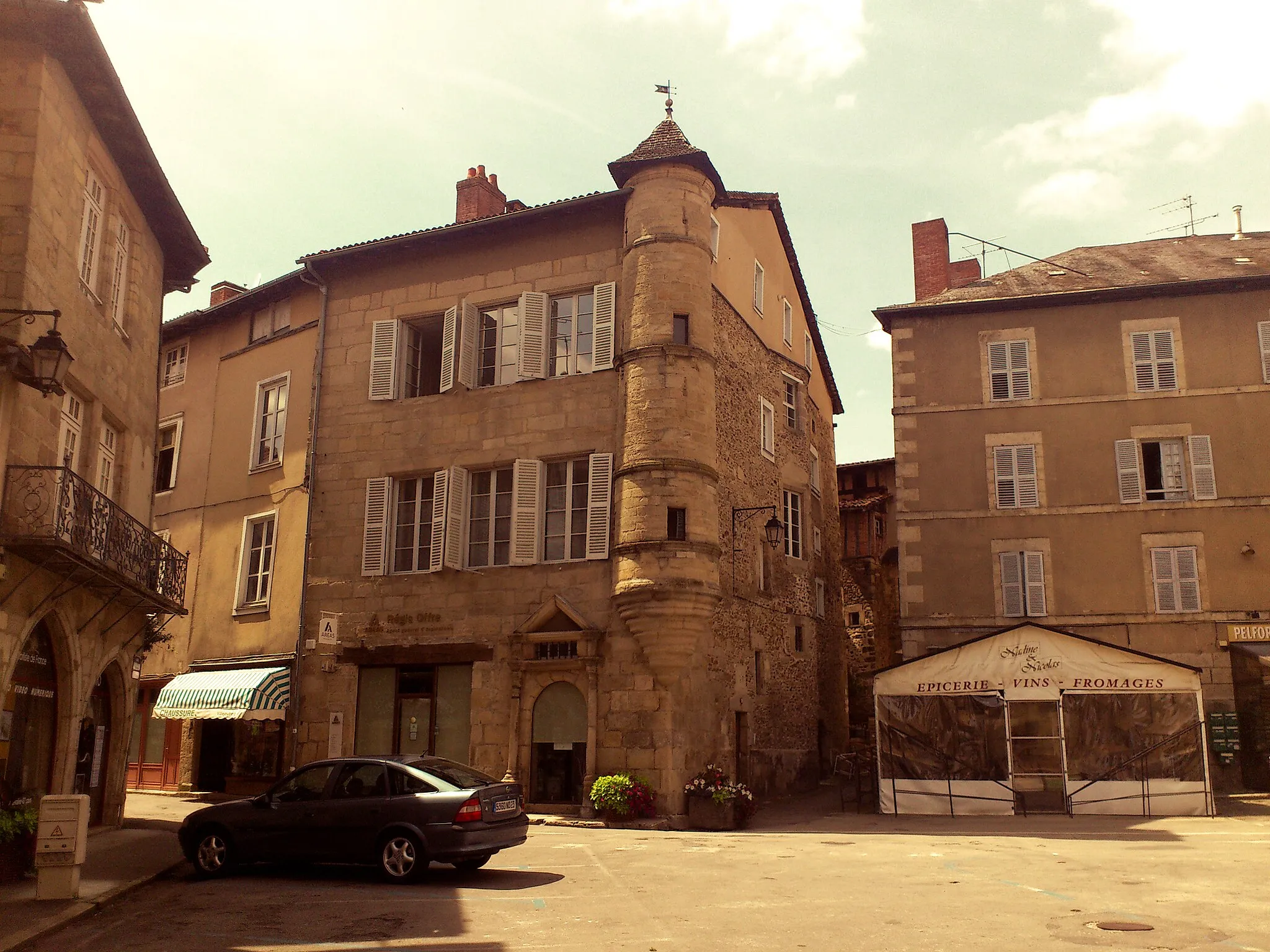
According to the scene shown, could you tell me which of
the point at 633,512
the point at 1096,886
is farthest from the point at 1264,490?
the point at 1096,886

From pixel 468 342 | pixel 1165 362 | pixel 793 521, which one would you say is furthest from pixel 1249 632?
pixel 468 342

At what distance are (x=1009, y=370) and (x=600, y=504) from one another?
10.3m

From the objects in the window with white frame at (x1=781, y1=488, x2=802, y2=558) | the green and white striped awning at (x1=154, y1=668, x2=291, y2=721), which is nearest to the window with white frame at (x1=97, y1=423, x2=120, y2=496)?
the green and white striped awning at (x1=154, y1=668, x2=291, y2=721)

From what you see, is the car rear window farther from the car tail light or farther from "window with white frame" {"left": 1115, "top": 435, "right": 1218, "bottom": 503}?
"window with white frame" {"left": 1115, "top": 435, "right": 1218, "bottom": 503}

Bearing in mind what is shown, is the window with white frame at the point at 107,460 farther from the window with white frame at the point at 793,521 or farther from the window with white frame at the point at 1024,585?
the window with white frame at the point at 1024,585

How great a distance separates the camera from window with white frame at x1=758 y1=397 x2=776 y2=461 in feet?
80.4

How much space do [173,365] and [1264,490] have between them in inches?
955

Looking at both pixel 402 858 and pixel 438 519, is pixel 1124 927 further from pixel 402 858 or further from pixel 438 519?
pixel 438 519

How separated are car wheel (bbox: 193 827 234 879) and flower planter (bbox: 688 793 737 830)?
328 inches

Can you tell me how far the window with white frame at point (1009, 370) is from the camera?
25016mm

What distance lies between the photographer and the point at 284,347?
2505cm

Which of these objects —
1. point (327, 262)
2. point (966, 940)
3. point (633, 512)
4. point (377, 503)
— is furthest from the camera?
point (327, 262)

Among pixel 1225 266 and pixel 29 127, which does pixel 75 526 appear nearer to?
pixel 29 127

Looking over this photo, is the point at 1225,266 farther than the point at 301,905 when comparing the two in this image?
Yes
